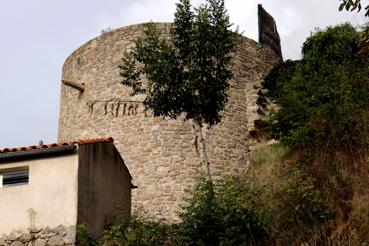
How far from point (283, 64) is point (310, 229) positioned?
1168cm

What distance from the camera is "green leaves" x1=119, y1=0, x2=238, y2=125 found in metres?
14.3

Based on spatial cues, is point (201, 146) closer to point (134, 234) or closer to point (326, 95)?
point (134, 234)

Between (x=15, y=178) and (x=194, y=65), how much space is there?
465 centimetres

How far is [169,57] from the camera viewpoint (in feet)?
47.3

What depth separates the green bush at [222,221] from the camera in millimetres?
11695

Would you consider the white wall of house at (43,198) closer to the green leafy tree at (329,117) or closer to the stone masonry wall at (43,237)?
the stone masonry wall at (43,237)

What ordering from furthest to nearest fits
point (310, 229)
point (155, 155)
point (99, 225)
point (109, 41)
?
1. point (109, 41)
2. point (155, 155)
3. point (99, 225)
4. point (310, 229)

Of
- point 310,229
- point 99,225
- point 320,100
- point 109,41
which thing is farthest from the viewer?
point 109,41

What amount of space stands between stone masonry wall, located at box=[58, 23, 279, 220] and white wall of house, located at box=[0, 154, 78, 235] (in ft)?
20.4

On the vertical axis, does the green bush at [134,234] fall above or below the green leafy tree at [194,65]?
below

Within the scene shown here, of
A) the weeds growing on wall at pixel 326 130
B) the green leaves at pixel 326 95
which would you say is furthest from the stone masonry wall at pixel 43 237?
the green leaves at pixel 326 95

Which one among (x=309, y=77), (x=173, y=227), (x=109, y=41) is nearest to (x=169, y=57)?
(x=173, y=227)

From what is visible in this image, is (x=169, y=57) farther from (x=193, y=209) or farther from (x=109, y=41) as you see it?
(x=109, y=41)

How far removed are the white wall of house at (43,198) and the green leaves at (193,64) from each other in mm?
3196
